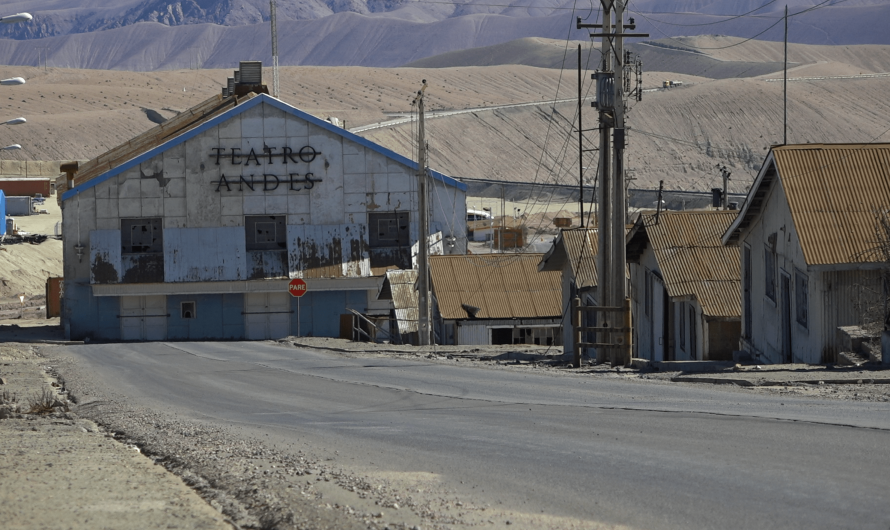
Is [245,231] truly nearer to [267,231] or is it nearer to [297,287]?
[267,231]

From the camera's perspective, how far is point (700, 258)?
80.9ft

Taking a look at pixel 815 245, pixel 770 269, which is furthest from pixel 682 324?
pixel 815 245

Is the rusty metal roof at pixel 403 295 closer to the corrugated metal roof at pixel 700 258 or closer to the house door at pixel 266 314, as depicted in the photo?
the house door at pixel 266 314

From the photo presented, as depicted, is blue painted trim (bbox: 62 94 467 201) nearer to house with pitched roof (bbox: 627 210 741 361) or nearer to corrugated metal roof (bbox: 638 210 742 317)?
house with pitched roof (bbox: 627 210 741 361)

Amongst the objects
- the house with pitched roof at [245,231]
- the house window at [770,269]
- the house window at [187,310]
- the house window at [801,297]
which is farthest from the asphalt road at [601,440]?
the house window at [187,310]

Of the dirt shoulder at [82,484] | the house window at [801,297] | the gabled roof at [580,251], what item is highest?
the gabled roof at [580,251]

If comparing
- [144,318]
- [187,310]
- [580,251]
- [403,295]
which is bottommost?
[144,318]

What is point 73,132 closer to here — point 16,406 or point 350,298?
point 350,298

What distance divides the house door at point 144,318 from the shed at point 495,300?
13573 mm

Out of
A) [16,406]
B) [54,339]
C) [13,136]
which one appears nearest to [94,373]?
[16,406]

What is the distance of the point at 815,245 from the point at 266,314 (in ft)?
99.0

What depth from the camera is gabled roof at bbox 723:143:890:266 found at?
18.4 meters

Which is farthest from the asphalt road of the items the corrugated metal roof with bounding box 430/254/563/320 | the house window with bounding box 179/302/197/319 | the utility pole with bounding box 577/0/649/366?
the house window with bounding box 179/302/197/319

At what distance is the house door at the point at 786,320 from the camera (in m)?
20.6
